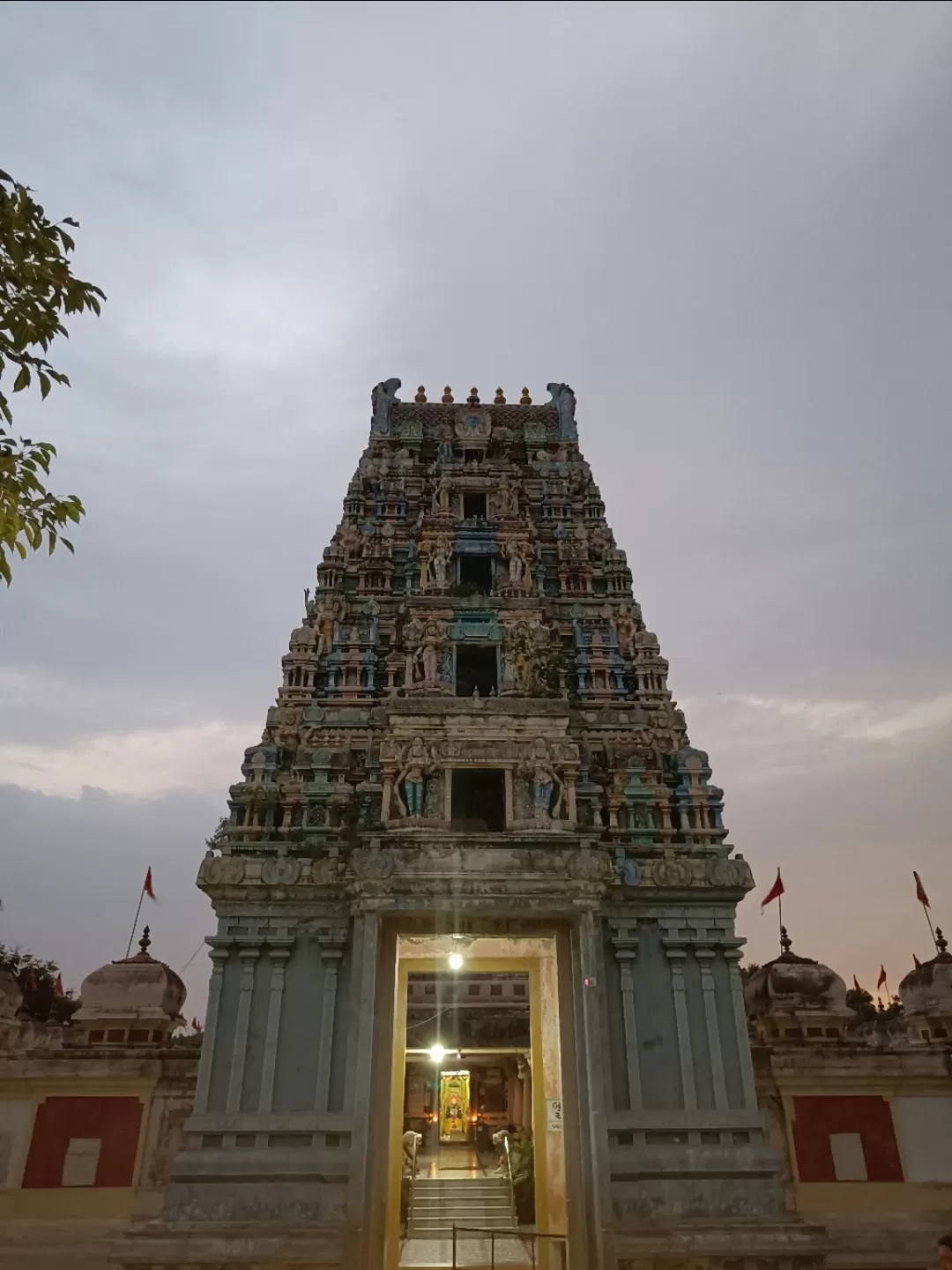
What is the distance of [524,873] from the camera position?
44.5 feet

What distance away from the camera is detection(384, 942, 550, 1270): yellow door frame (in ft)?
42.7

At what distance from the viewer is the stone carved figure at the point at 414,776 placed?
1484cm

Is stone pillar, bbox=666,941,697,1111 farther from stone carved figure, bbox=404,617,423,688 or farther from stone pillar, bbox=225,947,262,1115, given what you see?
stone carved figure, bbox=404,617,423,688

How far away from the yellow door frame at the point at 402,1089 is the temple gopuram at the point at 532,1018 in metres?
0.09

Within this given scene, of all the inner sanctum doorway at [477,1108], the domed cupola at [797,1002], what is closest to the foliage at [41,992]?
the inner sanctum doorway at [477,1108]

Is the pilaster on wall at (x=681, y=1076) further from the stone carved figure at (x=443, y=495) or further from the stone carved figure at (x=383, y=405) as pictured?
the stone carved figure at (x=383, y=405)

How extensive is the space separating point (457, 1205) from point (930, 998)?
1258 cm

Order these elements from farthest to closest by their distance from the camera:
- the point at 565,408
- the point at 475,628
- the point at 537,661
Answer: the point at 565,408 → the point at 475,628 → the point at 537,661

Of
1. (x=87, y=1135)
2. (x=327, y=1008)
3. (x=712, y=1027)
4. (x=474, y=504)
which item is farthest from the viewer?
(x=474, y=504)

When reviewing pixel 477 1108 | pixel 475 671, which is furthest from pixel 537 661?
pixel 477 1108

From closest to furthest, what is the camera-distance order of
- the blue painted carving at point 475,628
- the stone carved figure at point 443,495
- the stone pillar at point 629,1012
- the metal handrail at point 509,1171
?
the stone pillar at point 629,1012 → the blue painted carving at point 475,628 → the metal handrail at point 509,1171 → the stone carved figure at point 443,495

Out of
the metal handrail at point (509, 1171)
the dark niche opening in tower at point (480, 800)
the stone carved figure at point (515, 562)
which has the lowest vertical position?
the metal handrail at point (509, 1171)

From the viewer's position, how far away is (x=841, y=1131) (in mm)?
13086

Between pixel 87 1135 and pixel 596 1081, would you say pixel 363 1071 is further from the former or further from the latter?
pixel 87 1135
